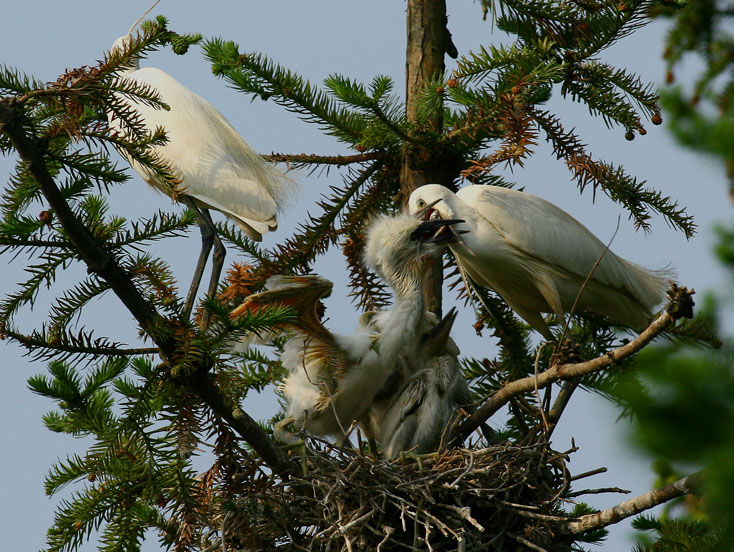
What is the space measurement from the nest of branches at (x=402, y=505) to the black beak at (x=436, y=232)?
1337 millimetres

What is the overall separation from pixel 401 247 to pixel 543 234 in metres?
1.05

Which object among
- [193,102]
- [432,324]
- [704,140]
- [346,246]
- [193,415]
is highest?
[193,102]

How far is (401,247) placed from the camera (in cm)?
486

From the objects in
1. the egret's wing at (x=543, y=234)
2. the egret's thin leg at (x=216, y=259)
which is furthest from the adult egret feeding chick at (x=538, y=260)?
the egret's thin leg at (x=216, y=259)

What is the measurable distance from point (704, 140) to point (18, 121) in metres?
2.24

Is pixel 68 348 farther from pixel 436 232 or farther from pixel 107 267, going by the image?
pixel 436 232

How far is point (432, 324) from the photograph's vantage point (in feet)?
16.4

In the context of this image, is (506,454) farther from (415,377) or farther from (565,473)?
(415,377)

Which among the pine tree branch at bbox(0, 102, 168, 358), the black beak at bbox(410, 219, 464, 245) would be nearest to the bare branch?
the pine tree branch at bbox(0, 102, 168, 358)

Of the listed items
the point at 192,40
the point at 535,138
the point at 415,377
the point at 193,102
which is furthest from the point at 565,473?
the point at 193,102

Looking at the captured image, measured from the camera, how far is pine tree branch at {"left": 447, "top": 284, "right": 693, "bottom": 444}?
2.69m

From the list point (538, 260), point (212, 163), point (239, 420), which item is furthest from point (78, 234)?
point (538, 260)

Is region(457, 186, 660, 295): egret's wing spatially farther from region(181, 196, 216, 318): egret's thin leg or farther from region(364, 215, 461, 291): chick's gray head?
region(181, 196, 216, 318): egret's thin leg

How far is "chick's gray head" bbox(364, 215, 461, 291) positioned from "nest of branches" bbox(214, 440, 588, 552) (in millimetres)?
1108
